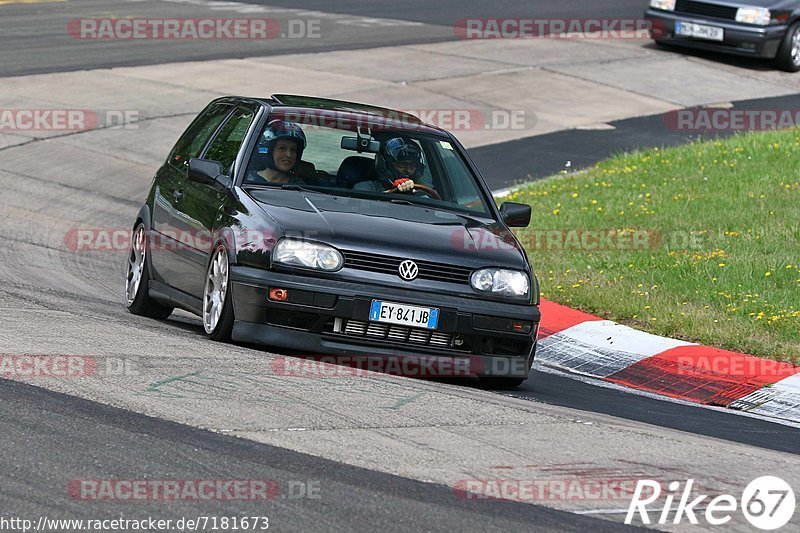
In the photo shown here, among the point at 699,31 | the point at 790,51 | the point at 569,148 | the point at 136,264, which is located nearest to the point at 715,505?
the point at 136,264

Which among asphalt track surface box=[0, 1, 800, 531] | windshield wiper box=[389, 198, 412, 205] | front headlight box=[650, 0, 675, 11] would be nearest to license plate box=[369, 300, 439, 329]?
asphalt track surface box=[0, 1, 800, 531]

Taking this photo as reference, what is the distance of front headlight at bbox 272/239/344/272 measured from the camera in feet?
25.9

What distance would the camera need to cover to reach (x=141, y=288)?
9734 mm

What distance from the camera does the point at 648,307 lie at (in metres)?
10.6

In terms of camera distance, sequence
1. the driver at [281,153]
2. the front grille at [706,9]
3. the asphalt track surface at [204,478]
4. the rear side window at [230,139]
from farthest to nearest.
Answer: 1. the front grille at [706,9]
2. the rear side window at [230,139]
3. the driver at [281,153]
4. the asphalt track surface at [204,478]

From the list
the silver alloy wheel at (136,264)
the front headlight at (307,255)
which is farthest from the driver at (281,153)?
the silver alloy wheel at (136,264)

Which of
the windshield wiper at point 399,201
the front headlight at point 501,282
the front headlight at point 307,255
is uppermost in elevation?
the windshield wiper at point 399,201

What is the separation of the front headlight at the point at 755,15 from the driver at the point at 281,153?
51.9 ft

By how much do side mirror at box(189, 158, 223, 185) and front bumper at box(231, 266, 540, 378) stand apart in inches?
40.1

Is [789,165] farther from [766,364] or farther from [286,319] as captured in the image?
[286,319]

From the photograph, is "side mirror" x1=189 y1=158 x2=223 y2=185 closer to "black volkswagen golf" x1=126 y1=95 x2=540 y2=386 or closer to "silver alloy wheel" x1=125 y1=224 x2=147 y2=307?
"black volkswagen golf" x1=126 y1=95 x2=540 y2=386

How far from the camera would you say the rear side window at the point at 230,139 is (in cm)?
914

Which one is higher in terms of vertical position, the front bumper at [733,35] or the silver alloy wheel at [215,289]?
the silver alloy wheel at [215,289]

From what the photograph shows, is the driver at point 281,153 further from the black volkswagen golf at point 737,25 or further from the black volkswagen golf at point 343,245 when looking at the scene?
the black volkswagen golf at point 737,25
